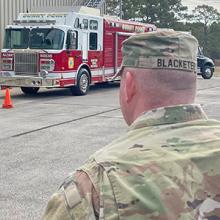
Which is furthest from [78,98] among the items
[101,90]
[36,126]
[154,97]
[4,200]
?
[154,97]

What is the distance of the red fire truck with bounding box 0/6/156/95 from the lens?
17359 mm

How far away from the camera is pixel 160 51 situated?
1.65 m

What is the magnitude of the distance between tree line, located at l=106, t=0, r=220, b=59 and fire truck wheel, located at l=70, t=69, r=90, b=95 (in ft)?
98.4

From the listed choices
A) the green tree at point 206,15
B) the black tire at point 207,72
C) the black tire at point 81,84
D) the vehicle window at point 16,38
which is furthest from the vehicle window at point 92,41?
the green tree at point 206,15

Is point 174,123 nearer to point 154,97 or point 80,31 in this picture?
point 154,97

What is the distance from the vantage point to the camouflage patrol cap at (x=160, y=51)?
1.64 m

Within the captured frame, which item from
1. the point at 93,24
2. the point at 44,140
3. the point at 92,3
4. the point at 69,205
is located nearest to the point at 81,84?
the point at 93,24

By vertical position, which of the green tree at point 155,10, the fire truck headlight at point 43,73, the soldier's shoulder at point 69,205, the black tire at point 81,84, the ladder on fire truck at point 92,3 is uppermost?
the green tree at point 155,10

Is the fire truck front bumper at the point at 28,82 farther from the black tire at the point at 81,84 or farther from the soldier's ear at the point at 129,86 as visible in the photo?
the soldier's ear at the point at 129,86

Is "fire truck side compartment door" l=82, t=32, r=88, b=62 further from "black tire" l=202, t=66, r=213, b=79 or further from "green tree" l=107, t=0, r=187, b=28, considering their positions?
"green tree" l=107, t=0, r=187, b=28

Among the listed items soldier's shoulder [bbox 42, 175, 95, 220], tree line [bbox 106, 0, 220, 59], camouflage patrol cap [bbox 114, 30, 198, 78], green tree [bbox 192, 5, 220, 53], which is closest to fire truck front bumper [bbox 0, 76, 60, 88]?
camouflage patrol cap [bbox 114, 30, 198, 78]

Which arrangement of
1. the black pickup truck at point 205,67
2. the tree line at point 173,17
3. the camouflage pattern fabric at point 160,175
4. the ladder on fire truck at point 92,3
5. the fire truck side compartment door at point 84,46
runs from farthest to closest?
1. the tree line at point 173,17
2. the ladder on fire truck at point 92,3
3. the black pickup truck at point 205,67
4. the fire truck side compartment door at point 84,46
5. the camouflage pattern fabric at point 160,175

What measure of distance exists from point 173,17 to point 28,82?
145ft

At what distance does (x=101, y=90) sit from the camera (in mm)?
21312
